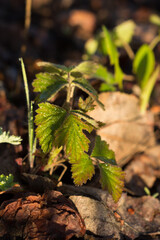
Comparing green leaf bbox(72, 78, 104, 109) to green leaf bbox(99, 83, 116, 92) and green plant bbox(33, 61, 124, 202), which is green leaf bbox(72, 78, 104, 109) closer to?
green plant bbox(33, 61, 124, 202)

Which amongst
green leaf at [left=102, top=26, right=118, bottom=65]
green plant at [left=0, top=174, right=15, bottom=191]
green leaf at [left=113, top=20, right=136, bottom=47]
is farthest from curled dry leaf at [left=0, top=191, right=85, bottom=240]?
green leaf at [left=113, top=20, right=136, bottom=47]

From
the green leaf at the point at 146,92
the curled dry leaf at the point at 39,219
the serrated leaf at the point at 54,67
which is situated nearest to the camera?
the curled dry leaf at the point at 39,219

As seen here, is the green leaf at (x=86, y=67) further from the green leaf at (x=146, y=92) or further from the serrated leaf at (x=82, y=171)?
the green leaf at (x=146, y=92)

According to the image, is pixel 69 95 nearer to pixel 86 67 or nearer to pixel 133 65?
pixel 86 67

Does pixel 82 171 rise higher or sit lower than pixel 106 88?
lower

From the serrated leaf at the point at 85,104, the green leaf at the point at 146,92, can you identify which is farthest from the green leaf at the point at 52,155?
the green leaf at the point at 146,92

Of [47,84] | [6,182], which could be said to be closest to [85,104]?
[47,84]

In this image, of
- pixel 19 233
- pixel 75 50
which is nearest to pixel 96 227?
pixel 19 233
